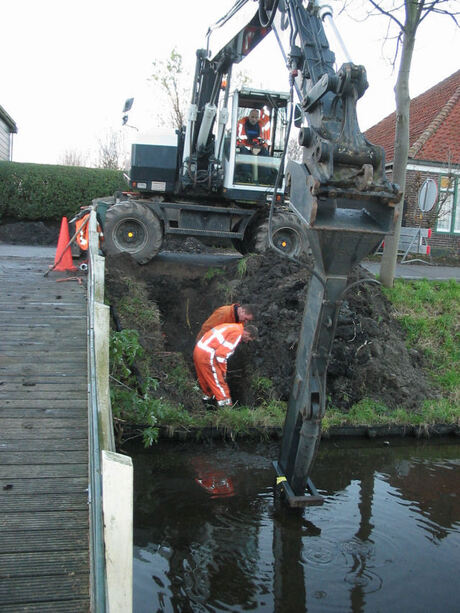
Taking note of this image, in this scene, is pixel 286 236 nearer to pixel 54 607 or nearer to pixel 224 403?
pixel 224 403

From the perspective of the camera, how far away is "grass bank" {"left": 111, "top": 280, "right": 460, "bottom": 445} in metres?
7.39

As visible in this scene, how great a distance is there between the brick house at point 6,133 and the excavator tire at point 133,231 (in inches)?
689

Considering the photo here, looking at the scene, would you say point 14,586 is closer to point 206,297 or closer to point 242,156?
point 206,297

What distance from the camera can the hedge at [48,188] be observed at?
70.1 feet

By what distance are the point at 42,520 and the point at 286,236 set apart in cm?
881

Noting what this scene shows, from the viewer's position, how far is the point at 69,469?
14.9 feet

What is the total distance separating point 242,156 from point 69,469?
8.60 m

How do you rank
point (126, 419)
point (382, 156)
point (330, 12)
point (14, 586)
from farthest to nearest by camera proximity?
1. point (126, 419)
2. point (330, 12)
3. point (382, 156)
4. point (14, 586)

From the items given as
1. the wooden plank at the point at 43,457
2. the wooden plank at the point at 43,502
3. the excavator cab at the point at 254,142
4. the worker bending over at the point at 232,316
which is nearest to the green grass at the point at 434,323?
the worker bending over at the point at 232,316

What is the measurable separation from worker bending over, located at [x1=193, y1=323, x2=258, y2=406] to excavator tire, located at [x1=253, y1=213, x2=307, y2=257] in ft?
11.8

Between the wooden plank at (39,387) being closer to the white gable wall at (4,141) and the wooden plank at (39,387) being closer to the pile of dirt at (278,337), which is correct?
the pile of dirt at (278,337)

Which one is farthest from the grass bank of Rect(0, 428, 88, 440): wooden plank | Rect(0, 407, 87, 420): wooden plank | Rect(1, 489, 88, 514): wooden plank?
Rect(1, 489, 88, 514): wooden plank

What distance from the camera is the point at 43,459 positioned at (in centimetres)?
465

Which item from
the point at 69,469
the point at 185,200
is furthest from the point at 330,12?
the point at 185,200
